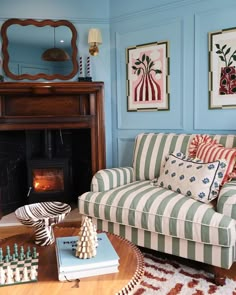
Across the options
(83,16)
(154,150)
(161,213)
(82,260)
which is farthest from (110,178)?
(83,16)

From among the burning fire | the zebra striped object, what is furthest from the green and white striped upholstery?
the zebra striped object

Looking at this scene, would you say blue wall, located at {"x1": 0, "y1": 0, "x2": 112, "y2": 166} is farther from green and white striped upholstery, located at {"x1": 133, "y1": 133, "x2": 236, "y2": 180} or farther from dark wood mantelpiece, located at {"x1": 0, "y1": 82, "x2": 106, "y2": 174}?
green and white striped upholstery, located at {"x1": 133, "y1": 133, "x2": 236, "y2": 180}

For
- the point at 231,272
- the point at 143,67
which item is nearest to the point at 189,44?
the point at 143,67

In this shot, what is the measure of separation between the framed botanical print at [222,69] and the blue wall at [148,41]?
55 millimetres

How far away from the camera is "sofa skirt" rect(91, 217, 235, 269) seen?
6.34 feet

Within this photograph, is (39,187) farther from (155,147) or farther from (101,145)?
(155,147)

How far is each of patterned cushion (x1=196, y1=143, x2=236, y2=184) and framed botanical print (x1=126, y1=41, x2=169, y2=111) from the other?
0.82 metres

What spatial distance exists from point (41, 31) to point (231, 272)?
2928 mm

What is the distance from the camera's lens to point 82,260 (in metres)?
1.32

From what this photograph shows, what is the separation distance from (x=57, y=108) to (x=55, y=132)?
42cm

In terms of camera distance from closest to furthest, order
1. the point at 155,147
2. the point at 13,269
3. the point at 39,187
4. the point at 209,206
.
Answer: the point at 13,269 < the point at 209,206 < the point at 155,147 < the point at 39,187

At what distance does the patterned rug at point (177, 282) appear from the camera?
1.90 m

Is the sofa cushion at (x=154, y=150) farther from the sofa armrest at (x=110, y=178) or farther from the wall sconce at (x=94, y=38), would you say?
the wall sconce at (x=94, y=38)

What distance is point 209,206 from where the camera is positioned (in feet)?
6.82
